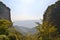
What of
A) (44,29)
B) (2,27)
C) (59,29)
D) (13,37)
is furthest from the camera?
(59,29)

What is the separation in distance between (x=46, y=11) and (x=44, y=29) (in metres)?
20.5

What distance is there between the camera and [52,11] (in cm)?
5022

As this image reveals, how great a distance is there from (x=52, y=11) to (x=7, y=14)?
93.3 ft

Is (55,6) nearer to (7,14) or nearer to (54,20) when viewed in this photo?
(54,20)

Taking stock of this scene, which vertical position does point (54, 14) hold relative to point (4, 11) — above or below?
above

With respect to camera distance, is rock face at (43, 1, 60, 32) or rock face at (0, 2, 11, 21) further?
rock face at (0, 2, 11, 21)

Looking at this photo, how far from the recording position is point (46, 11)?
5350cm

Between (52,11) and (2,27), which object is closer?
(2,27)

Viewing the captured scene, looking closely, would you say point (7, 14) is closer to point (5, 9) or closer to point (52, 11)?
point (5, 9)

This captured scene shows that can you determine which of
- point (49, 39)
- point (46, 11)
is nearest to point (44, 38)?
point (49, 39)

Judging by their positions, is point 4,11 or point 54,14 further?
point 4,11

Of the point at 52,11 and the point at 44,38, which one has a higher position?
the point at 52,11

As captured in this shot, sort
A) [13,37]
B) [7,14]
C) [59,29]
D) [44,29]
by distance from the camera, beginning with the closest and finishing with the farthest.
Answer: [13,37], [44,29], [59,29], [7,14]

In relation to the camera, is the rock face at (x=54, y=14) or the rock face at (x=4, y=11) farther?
the rock face at (x=4, y=11)
